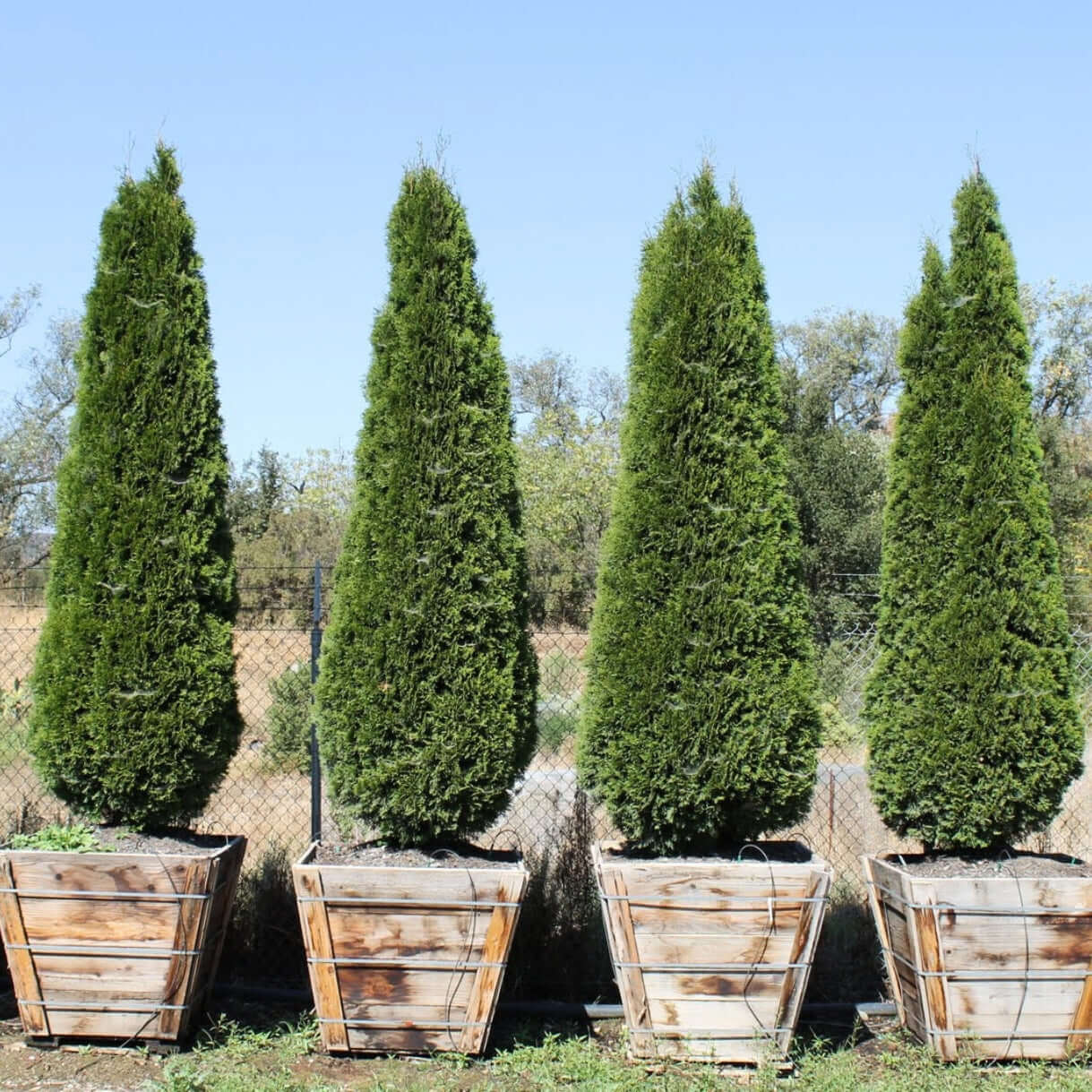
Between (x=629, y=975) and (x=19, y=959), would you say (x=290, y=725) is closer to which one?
(x=19, y=959)

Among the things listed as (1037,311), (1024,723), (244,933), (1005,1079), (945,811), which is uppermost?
(1037,311)

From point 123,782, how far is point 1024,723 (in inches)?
148

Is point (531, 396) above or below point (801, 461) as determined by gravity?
above

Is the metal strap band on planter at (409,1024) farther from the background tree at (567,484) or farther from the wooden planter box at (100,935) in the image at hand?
the background tree at (567,484)

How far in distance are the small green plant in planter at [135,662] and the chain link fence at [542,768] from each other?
81cm

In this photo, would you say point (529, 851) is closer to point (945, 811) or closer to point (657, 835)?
point (657, 835)

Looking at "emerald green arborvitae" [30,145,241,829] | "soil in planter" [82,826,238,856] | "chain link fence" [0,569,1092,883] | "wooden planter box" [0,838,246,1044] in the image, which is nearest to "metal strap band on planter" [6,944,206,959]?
"wooden planter box" [0,838,246,1044]

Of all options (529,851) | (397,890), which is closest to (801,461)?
(529,851)

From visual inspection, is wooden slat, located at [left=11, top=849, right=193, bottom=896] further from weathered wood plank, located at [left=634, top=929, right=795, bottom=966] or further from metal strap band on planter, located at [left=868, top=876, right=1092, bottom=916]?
metal strap band on planter, located at [left=868, top=876, right=1092, bottom=916]

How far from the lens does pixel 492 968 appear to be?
3.96 meters

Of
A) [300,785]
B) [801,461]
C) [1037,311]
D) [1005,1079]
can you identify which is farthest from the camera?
[1037,311]

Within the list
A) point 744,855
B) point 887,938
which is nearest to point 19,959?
point 744,855

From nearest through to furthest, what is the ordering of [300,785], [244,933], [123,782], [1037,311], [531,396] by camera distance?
[123,782] < [244,933] < [300,785] < [1037,311] < [531,396]

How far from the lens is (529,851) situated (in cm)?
515
